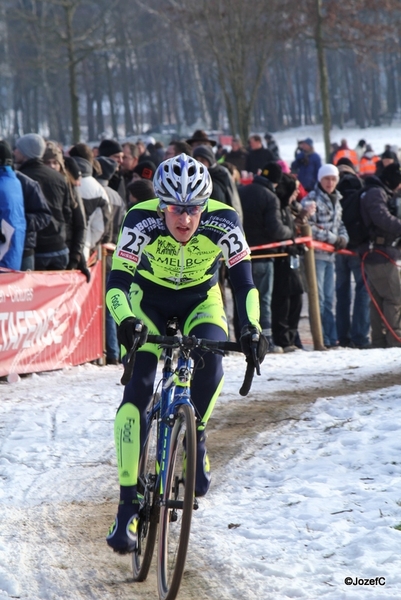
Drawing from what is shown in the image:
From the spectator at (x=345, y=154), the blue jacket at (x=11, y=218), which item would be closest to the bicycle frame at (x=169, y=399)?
the blue jacket at (x=11, y=218)

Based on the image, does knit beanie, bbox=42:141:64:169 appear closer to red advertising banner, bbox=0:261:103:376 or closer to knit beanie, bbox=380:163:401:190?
red advertising banner, bbox=0:261:103:376

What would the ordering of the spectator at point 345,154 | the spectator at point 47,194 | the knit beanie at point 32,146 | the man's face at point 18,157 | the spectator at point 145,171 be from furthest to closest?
the spectator at point 345,154
the spectator at point 145,171
the man's face at point 18,157
the spectator at point 47,194
the knit beanie at point 32,146

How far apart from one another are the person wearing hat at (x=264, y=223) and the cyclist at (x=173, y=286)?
19.9ft

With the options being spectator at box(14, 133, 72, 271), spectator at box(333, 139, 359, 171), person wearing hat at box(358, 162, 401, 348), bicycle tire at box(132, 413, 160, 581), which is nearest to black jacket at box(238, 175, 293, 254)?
person wearing hat at box(358, 162, 401, 348)

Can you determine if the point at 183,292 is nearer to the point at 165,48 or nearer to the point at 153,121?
the point at 165,48

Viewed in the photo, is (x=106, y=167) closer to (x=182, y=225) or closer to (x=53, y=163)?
(x=53, y=163)

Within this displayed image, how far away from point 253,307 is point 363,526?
4.74 ft

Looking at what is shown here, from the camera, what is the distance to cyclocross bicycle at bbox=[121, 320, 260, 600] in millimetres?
4109

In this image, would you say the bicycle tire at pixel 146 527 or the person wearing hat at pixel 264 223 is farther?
the person wearing hat at pixel 264 223

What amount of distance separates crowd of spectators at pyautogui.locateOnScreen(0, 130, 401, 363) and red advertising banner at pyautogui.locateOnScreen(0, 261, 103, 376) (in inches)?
7.2

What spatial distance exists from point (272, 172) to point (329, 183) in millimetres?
1239

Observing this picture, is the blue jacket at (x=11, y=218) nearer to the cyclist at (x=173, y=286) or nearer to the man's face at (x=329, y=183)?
the cyclist at (x=173, y=286)

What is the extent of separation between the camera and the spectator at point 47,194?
9.48m

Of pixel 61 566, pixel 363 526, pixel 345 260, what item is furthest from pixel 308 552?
pixel 345 260
